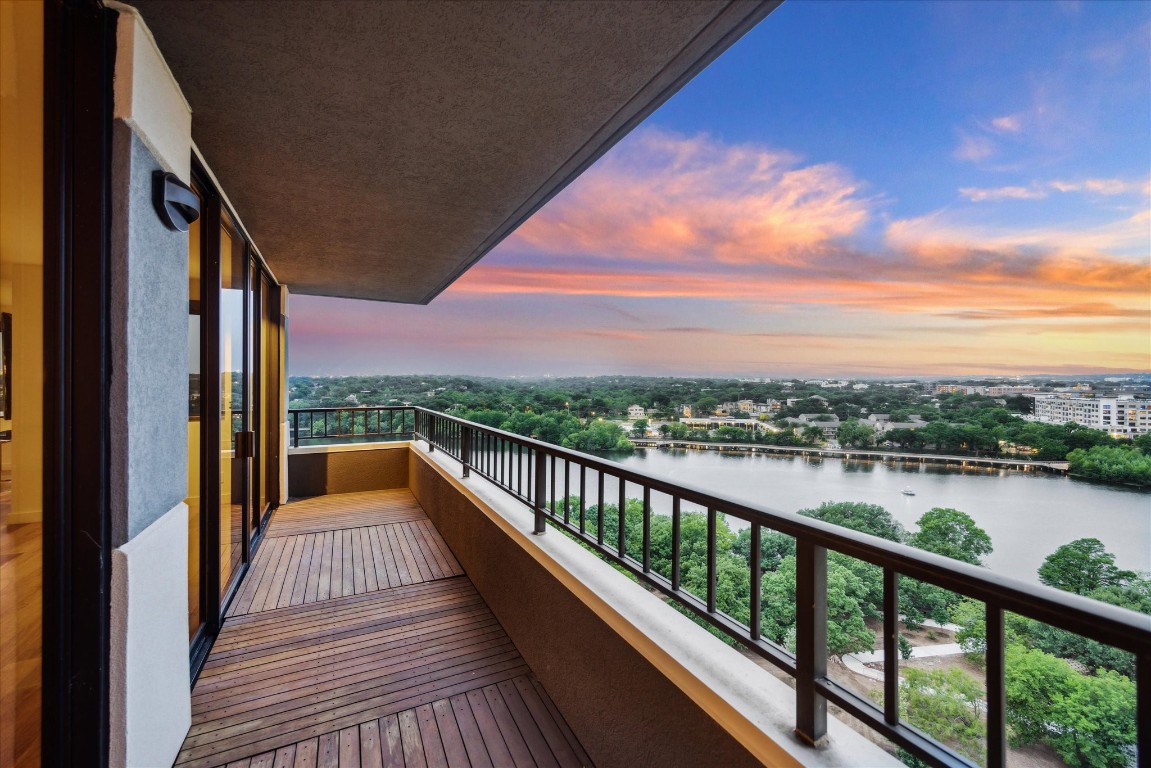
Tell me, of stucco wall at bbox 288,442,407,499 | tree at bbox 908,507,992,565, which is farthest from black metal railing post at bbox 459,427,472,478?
tree at bbox 908,507,992,565

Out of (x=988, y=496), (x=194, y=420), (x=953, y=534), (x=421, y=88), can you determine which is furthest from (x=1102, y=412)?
(x=194, y=420)

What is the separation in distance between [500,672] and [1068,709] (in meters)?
3.20

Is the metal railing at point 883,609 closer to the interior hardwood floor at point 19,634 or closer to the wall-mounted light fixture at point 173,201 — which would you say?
the interior hardwood floor at point 19,634

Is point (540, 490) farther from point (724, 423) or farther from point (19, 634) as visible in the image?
point (724, 423)

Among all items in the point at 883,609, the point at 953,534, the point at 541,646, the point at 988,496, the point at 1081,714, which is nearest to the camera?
the point at 883,609

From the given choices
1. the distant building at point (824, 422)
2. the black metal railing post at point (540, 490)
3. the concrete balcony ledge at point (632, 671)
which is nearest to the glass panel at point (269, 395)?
the concrete balcony ledge at point (632, 671)

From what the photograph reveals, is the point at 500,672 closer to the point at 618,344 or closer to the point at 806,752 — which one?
the point at 806,752

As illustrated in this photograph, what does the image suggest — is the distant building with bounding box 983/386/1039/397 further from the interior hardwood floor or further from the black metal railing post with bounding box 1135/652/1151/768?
the interior hardwood floor

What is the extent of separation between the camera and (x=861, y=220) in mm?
17344

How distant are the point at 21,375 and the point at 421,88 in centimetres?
145

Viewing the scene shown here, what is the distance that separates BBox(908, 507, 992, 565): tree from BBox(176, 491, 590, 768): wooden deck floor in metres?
5.62

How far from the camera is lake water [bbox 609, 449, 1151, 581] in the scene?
5.68 m

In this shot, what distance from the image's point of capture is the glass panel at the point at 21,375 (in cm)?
101

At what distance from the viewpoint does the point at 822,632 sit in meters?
1.04
